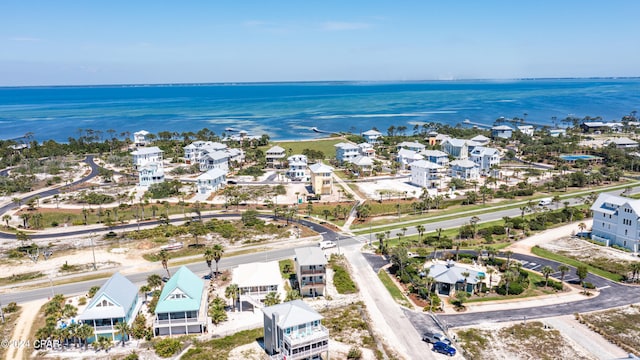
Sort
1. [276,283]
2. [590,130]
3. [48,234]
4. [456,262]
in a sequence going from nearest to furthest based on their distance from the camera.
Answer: [276,283] < [456,262] < [48,234] < [590,130]

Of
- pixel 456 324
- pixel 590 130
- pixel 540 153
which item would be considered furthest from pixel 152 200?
pixel 590 130

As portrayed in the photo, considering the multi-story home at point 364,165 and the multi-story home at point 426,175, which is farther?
the multi-story home at point 364,165

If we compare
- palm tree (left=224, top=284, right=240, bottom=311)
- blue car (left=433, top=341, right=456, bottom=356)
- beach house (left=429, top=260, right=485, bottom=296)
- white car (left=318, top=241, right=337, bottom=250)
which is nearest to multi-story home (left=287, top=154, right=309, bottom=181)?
white car (left=318, top=241, right=337, bottom=250)

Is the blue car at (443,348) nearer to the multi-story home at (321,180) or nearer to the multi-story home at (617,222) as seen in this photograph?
the multi-story home at (617,222)

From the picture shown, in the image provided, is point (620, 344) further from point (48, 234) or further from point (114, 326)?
point (48, 234)

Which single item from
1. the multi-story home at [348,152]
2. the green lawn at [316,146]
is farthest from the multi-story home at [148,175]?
the multi-story home at [348,152]
